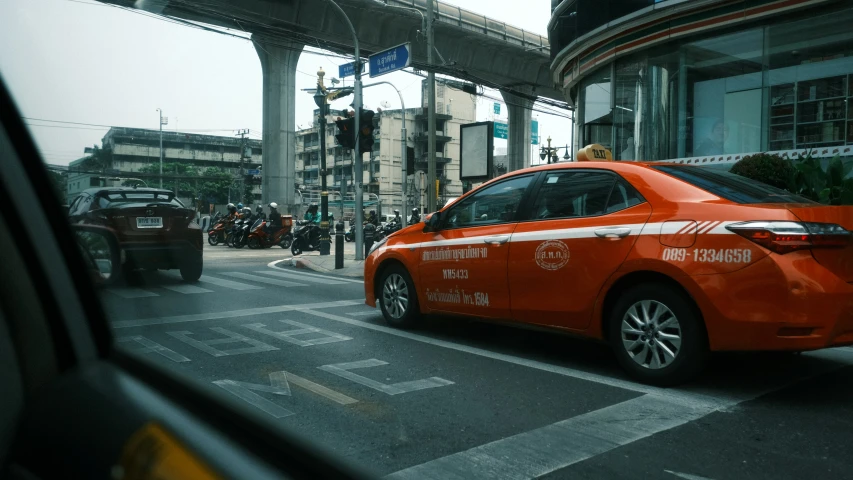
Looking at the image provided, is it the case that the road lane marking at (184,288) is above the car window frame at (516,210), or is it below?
below

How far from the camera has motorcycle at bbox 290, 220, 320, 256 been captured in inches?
779

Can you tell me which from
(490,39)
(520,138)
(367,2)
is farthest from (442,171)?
(367,2)

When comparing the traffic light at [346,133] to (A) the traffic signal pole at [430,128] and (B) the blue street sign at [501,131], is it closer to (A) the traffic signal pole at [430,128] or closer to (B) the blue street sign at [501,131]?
(A) the traffic signal pole at [430,128]

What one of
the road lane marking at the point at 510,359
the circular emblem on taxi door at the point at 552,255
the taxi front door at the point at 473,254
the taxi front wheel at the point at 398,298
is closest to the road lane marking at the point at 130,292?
the road lane marking at the point at 510,359

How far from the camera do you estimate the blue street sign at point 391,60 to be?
15931 mm

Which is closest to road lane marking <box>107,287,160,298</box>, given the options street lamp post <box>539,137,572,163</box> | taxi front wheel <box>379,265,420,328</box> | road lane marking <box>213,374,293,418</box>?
road lane marking <box>213,374,293,418</box>

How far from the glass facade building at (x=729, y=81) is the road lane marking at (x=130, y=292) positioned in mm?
13536

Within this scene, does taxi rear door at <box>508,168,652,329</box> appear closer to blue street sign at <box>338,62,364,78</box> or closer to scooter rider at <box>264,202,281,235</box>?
blue street sign at <box>338,62,364,78</box>

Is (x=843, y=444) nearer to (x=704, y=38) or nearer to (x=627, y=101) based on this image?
(x=704, y=38)

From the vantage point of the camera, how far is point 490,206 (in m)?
6.25

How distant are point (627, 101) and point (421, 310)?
11.9 meters

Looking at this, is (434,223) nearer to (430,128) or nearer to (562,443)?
(562,443)

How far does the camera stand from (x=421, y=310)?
672 cm

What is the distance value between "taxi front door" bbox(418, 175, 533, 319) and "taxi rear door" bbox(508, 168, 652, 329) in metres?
0.16
